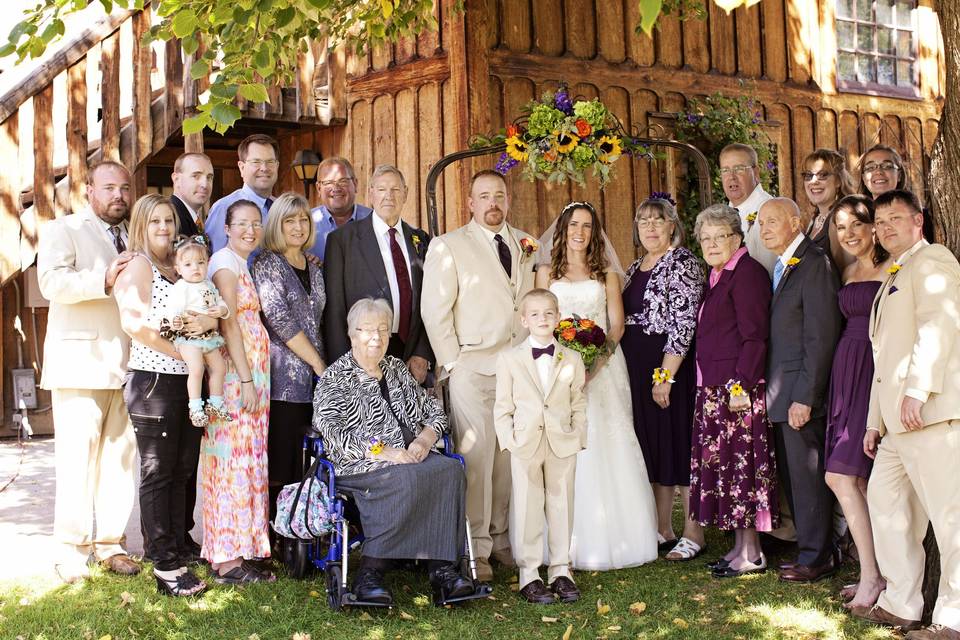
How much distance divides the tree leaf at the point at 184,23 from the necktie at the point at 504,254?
201 cm

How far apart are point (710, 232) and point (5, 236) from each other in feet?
19.7

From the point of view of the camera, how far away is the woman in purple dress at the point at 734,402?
5047mm

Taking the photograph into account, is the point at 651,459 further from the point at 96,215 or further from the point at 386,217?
the point at 96,215

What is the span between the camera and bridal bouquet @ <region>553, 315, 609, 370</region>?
16.8 feet

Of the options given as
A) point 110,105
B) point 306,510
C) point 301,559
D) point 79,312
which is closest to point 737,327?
point 306,510

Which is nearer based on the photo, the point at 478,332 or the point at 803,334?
the point at 803,334

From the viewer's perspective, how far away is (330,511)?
178 inches

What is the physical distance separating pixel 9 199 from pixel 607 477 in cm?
573

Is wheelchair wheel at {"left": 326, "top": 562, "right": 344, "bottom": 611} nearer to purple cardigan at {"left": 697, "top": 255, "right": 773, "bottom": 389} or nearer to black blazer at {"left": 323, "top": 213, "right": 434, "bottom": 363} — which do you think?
black blazer at {"left": 323, "top": 213, "right": 434, "bottom": 363}

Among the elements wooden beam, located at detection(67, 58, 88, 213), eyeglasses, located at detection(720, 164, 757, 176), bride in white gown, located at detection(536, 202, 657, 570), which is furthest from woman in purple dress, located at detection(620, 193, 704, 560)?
wooden beam, located at detection(67, 58, 88, 213)

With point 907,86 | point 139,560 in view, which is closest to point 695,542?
point 139,560

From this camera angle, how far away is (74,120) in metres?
8.15

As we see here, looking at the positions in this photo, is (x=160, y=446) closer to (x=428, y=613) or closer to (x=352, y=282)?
(x=352, y=282)

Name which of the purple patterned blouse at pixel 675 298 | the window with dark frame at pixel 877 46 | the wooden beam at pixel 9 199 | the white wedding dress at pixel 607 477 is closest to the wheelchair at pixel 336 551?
the white wedding dress at pixel 607 477
